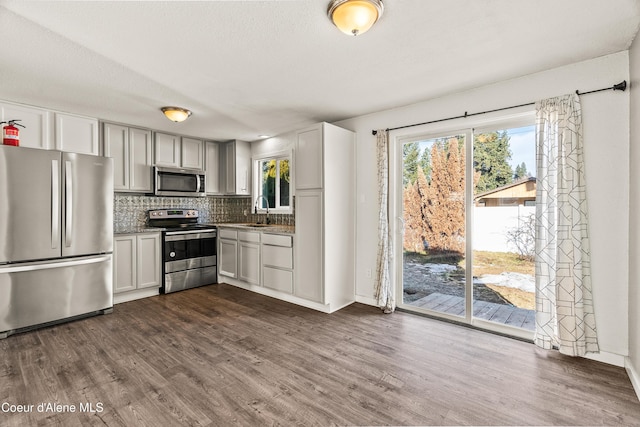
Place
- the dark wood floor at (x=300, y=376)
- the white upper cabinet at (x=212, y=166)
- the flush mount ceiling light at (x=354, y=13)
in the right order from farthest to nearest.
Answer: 1. the white upper cabinet at (x=212, y=166)
2. the dark wood floor at (x=300, y=376)
3. the flush mount ceiling light at (x=354, y=13)

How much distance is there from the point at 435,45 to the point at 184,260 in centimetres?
427

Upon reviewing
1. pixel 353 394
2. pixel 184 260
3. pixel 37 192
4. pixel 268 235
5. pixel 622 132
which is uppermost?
pixel 622 132

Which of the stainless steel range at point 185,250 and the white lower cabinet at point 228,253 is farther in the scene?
the white lower cabinet at point 228,253

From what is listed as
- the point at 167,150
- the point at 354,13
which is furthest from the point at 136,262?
the point at 354,13

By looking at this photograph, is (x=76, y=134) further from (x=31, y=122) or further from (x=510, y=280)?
(x=510, y=280)

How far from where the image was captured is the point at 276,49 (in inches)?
91.5

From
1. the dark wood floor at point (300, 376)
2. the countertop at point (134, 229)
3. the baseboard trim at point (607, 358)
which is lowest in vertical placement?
the dark wood floor at point (300, 376)

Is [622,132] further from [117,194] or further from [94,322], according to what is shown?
[117,194]

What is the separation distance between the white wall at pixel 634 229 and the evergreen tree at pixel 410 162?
180cm

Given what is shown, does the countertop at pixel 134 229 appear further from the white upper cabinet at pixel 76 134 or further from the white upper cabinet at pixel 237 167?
the white upper cabinet at pixel 237 167

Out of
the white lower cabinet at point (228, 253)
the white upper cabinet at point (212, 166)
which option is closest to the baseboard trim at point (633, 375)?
the white lower cabinet at point (228, 253)

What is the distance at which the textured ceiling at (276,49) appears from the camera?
1875 mm

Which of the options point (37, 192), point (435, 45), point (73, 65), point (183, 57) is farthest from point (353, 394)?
point (37, 192)

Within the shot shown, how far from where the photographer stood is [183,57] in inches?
95.8
